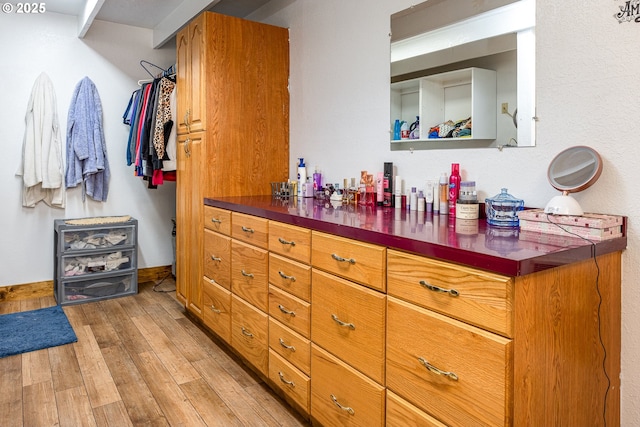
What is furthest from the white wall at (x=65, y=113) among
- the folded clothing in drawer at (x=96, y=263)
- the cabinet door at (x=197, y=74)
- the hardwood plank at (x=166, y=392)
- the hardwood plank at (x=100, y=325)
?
the hardwood plank at (x=166, y=392)

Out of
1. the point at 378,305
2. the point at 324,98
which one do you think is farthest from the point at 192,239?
the point at 378,305

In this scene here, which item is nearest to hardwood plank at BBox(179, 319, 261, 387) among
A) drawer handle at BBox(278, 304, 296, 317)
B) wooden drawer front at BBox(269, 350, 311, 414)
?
wooden drawer front at BBox(269, 350, 311, 414)

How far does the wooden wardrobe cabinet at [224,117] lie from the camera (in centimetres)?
289

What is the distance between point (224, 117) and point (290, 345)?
5.28 ft

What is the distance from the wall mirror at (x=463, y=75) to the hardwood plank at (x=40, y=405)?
205 cm

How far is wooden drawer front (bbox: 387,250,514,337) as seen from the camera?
1079mm

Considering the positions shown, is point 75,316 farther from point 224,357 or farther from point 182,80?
point 182,80

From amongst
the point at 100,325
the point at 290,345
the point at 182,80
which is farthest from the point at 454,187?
the point at 100,325

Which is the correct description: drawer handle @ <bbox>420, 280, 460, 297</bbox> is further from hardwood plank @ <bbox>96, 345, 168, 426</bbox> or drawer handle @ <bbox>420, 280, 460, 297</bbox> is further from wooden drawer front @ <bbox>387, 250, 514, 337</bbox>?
hardwood plank @ <bbox>96, 345, 168, 426</bbox>

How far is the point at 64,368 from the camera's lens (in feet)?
8.13

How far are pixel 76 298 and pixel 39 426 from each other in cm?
193

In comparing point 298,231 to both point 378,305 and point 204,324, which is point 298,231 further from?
point 204,324

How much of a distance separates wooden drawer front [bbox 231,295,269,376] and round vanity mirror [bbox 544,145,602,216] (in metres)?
1.39

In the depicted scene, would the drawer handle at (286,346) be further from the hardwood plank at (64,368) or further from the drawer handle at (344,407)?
the hardwood plank at (64,368)
